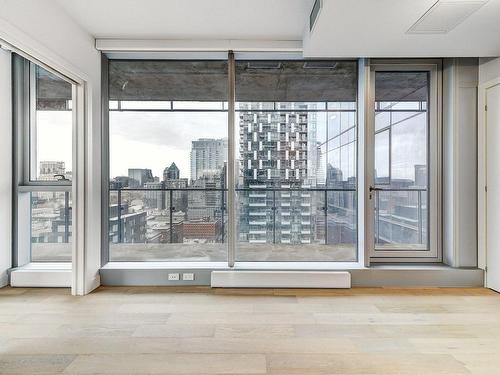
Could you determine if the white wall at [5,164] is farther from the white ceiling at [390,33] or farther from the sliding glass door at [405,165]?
the sliding glass door at [405,165]

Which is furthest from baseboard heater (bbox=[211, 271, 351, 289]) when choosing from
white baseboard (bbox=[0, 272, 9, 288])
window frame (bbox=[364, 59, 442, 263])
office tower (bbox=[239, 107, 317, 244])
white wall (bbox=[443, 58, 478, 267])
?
white baseboard (bbox=[0, 272, 9, 288])

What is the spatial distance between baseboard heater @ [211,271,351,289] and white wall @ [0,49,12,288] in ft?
7.68

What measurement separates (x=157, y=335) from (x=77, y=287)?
136 cm

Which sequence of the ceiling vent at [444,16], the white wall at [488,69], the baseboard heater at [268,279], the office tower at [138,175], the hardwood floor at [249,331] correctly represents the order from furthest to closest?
the office tower at [138,175]
the baseboard heater at [268,279]
the white wall at [488,69]
the ceiling vent at [444,16]
the hardwood floor at [249,331]

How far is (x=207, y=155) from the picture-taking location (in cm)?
381

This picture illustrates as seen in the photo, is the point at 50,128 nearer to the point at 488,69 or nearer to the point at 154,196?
the point at 154,196

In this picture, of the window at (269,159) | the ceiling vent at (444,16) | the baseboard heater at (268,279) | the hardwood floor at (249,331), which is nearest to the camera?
the hardwood floor at (249,331)

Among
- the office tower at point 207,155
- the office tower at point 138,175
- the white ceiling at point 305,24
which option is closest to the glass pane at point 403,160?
the white ceiling at point 305,24

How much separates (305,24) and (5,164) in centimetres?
355

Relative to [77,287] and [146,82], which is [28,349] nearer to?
[77,287]

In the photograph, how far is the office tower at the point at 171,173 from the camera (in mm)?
3826

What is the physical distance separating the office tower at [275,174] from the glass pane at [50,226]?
82.7 inches

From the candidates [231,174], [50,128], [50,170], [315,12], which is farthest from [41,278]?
[315,12]

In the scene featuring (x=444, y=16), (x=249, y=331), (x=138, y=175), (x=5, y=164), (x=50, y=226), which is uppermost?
(x=444, y=16)
